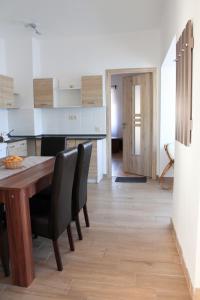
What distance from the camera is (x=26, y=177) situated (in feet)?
7.60

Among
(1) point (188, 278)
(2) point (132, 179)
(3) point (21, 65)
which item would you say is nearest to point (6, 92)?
(3) point (21, 65)

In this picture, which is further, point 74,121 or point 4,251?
point 74,121

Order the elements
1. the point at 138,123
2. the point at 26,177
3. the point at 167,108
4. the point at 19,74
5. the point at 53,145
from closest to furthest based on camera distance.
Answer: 1. the point at 26,177
2. the point at 53,145
3. the point at 167,108
4. the point at 19,74
5. the point at 138,123

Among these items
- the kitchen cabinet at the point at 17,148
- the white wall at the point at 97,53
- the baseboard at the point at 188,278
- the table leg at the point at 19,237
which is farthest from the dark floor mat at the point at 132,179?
the table leg at the point at 19,237

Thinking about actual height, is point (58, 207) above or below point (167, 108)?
below

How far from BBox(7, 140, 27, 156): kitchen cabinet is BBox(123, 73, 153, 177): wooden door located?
2184 millimetres

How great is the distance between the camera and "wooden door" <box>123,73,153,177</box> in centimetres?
538

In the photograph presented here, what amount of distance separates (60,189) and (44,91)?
11.8 ft

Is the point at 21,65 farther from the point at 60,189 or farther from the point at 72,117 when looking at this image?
the point at 60,189

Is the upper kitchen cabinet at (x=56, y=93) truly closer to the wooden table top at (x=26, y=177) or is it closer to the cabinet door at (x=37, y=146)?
the cabinet door at (x=37, y=146)

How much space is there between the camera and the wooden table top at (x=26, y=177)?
79.9 inches

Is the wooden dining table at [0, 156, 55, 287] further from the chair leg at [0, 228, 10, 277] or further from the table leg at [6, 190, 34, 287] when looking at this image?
the chair leg at [0, 228, 10, 277]

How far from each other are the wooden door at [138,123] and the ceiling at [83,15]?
1.08 meters

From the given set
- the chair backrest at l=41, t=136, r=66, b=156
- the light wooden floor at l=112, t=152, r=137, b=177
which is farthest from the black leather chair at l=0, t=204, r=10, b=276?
the light wooden floor at l=112, t=152, r=137, b=177
